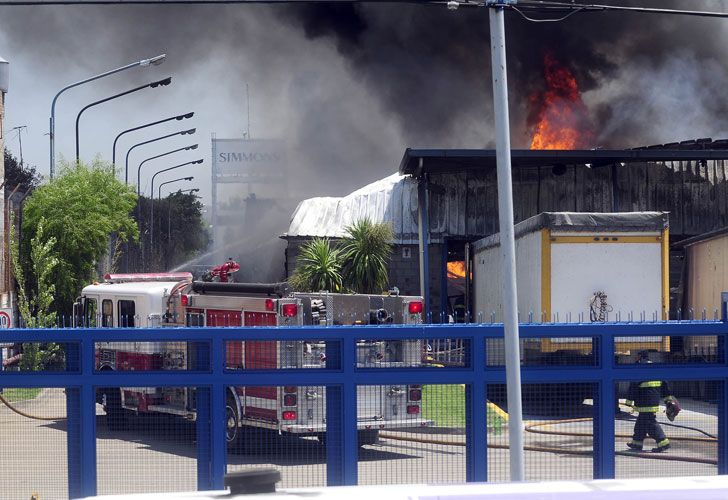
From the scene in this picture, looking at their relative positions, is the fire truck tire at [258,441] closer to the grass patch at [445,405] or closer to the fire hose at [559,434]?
the fire hose at [559,434]

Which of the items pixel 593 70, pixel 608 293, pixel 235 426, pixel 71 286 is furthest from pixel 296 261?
pixel 593 70

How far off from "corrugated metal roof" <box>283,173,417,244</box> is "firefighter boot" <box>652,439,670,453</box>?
84.0ft

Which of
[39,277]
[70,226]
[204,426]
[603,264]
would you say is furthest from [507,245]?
[70,226]

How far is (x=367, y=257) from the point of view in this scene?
3120cm

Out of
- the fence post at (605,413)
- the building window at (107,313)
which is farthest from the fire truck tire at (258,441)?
the building window at (107,313)

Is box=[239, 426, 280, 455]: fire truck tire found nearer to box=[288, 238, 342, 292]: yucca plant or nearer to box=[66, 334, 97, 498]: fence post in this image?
box=[66, 334, 97, 498]: fence post

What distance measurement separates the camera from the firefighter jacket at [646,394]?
30.2 feet

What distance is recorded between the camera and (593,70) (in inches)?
2180

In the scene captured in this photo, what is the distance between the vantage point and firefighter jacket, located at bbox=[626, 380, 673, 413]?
9.22 meters

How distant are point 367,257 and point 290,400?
2234 cm

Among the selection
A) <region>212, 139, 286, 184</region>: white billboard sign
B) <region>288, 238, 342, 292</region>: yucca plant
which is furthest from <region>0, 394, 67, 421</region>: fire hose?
<region>212, 139, 286, 184</region>: white billboard sign

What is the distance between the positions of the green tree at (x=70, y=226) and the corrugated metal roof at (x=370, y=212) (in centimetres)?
829

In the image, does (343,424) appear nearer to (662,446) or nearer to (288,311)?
(662,446)

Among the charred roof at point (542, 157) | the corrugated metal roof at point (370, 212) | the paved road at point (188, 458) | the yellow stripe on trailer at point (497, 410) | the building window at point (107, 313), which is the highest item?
the charred roof at point (542, 157)
